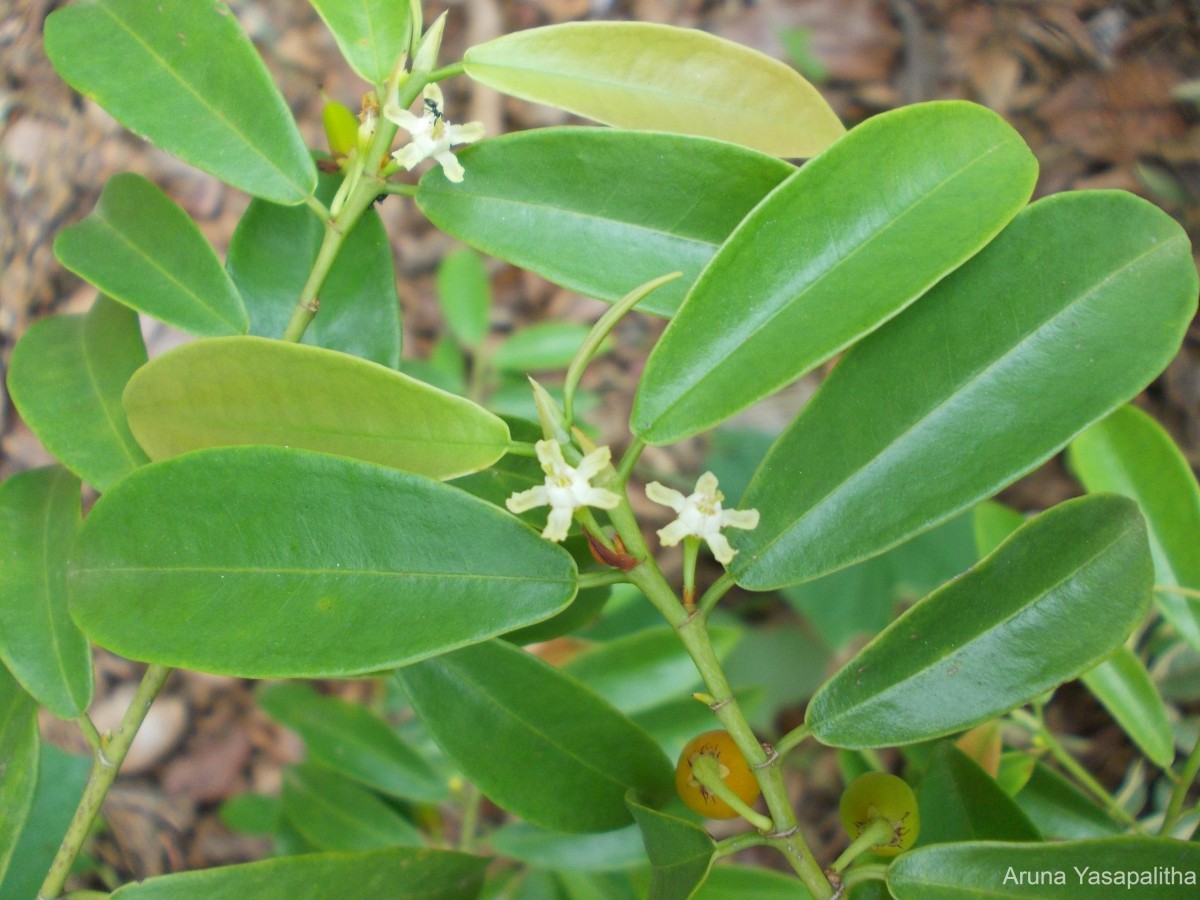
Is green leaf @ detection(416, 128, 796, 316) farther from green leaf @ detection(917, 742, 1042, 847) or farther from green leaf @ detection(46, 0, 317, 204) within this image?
green leaf @ detection(917, 742, 1042, 847)

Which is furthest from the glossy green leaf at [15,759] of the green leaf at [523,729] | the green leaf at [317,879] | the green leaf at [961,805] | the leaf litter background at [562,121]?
the leaf litter background at [562,121]

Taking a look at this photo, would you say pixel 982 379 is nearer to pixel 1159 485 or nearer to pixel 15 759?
pixel 1159 485

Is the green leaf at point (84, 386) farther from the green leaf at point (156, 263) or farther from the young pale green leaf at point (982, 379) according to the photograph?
the young pale green leaf at point (982, 379)

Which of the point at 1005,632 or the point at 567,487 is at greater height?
the point at 567,487

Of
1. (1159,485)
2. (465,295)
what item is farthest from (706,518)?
(465,295)

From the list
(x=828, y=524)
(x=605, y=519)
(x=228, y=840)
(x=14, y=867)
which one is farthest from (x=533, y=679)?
(x=228, y=840)

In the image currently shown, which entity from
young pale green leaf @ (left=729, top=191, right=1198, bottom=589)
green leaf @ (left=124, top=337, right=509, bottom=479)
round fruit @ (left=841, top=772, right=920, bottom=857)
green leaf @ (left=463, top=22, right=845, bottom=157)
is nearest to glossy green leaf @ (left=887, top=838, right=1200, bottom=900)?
round fruit @ (left=841, top=772, right=920, bottom=857)
